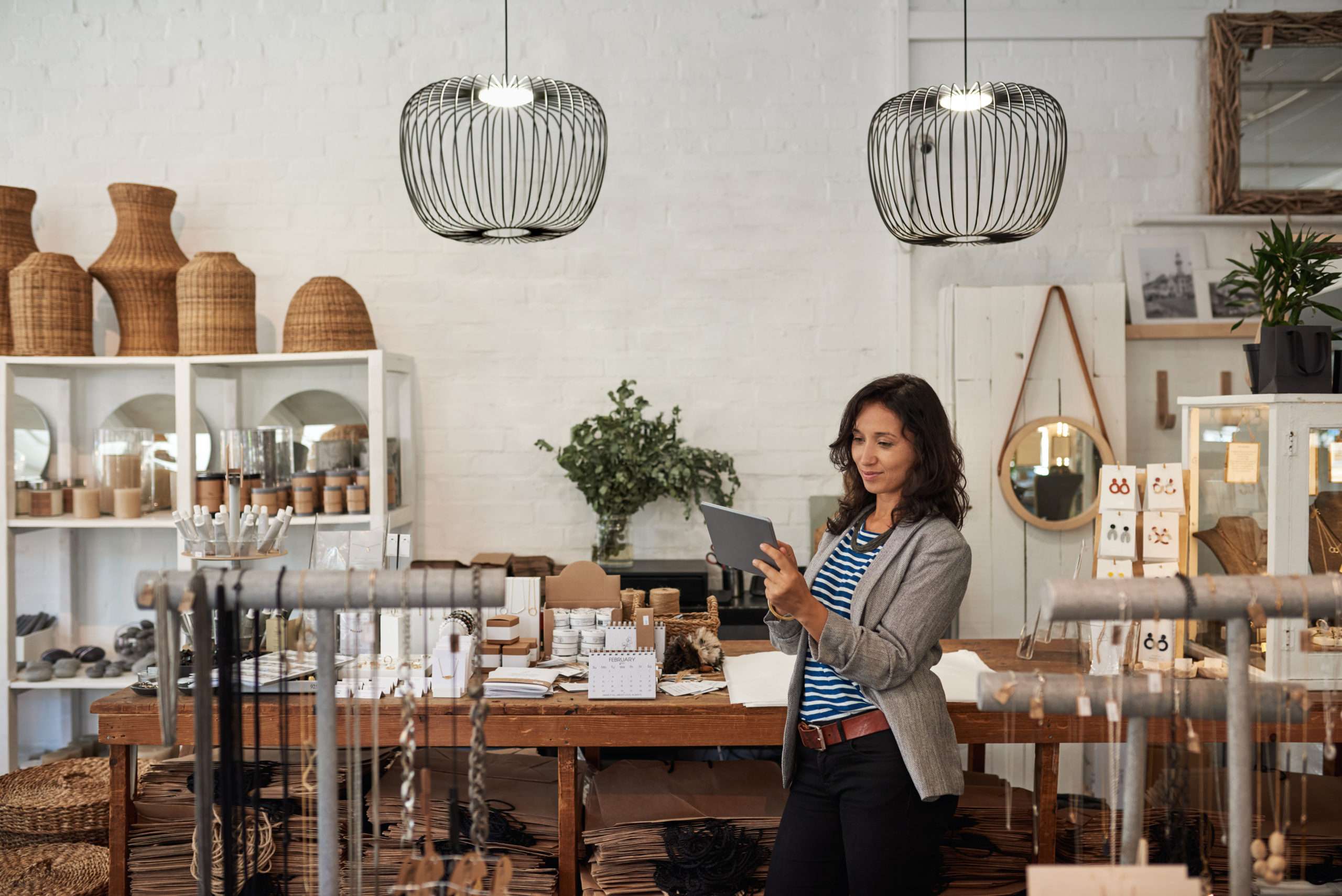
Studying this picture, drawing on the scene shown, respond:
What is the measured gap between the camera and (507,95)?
2588 millimetres

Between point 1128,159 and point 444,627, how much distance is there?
3234 millimetres

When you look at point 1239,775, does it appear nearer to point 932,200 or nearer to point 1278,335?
point 1278,335

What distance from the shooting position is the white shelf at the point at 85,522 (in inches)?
143

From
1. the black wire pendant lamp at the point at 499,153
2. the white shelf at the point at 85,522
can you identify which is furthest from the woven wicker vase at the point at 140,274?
the black wire pendant lamp at the point at 499,153

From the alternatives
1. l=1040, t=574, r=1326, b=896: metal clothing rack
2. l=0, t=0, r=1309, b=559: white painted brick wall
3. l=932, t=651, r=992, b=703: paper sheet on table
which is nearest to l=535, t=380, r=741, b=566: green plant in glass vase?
l=0, t=0, r=1309, b=559: white painted brick wall

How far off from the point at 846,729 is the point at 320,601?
1131 mm

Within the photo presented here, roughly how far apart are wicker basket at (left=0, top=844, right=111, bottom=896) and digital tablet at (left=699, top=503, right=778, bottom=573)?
1.67 m

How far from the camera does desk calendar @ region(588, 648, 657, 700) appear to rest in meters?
2.40

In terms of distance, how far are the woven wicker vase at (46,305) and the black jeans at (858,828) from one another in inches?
123

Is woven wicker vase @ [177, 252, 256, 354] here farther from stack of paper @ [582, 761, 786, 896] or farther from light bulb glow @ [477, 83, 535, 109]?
stack of paper @ [582, 761, 786, 896]

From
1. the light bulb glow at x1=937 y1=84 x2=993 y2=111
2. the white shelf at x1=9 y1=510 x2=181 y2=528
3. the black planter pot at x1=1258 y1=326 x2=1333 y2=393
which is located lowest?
the white shelf at x1=9 y1=510 x2=181 y2=528

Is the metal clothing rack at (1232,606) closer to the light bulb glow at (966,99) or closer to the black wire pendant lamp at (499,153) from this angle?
the light bulb glow at (966,99)

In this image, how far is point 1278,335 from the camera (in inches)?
102

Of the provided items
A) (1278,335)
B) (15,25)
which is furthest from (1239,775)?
(15,25)
